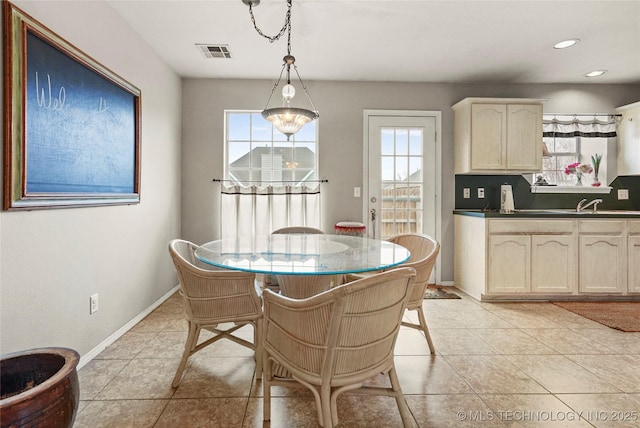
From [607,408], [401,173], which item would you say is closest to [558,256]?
[401,173]

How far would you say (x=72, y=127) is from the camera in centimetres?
193

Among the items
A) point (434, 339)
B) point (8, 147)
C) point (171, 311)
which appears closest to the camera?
point (8, 147)

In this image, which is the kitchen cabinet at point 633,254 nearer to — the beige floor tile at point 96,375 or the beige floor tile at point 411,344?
Result: the beige floor tile at point 411,344

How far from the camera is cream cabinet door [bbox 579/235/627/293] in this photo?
3348 mm

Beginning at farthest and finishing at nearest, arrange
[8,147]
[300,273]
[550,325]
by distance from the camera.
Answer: [550,325] < [8,147] < [300,273]

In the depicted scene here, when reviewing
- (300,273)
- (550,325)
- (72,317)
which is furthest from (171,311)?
(550,325)

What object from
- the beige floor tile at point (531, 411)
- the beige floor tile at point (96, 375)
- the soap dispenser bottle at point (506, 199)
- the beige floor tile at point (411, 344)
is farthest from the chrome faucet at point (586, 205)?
the beige floor tile at point (96, 375)

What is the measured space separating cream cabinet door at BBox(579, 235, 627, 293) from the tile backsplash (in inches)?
29.5

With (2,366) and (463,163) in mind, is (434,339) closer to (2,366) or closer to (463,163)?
(463,163)

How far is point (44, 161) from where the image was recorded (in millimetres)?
1731

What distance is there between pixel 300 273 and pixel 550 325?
2562 millimetres

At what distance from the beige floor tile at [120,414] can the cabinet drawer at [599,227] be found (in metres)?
3.97

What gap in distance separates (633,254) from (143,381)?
14.9ft

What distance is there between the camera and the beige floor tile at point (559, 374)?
6.03 ft
